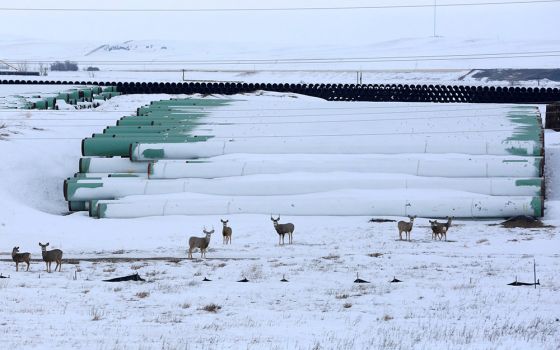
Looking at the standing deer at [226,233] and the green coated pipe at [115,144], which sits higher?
the green coated pipe at [115,144]

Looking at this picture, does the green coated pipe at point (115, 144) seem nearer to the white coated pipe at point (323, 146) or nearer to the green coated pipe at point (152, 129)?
the white coated pipe at point (323, 146)

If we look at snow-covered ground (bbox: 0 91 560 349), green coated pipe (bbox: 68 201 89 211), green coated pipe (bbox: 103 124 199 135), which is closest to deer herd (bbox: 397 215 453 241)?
snow-covered ground (bbox: 0 91 560 349)

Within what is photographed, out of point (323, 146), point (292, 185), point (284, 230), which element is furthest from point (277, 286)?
point (323, 146)

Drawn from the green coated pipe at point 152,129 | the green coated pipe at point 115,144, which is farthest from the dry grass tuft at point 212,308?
the green coated pipe at point 152,129

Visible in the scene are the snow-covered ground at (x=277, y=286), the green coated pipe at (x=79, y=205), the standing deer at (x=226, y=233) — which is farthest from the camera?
the green coated pipe at (x=79, y=205)

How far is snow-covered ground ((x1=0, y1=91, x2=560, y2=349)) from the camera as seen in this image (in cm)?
1262

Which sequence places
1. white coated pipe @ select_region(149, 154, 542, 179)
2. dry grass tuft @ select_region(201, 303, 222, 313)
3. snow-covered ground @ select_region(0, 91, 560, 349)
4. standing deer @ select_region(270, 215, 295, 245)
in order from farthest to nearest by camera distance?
white coated pipe @ select_region(149, 154, 542, 179), standing deer @ select_region(270, 215, 295, 245), dry grass tuft @ select_region(201, 303, 222, 313), snow-covered ground @ select_region(0, 91, 560, 349)

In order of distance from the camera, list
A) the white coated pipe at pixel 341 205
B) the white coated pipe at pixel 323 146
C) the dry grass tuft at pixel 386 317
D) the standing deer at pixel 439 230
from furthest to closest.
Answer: the white coated pipe at pixel 323 146, the white coated pipe at pixel 341 205, the standing deer at pixel 439 230, the dry grass tuft at pixel 386 317

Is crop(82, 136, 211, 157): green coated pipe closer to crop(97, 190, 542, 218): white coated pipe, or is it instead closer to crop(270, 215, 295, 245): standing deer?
crop(97, 190, 542, 218): white coated pipe

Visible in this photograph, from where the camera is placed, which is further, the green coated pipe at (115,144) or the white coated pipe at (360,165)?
the green coated pipe at (115,144)

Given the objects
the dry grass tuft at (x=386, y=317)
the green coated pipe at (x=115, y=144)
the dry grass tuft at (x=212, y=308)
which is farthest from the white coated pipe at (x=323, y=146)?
the dry grass tuft at (x=386, y=317)

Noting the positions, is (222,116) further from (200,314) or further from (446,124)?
(200,314)

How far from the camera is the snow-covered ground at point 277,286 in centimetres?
1262

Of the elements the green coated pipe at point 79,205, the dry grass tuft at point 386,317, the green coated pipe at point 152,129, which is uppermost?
the green coated pipe at point 152,129
